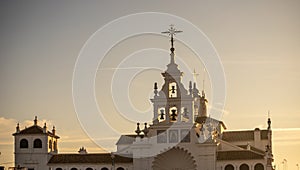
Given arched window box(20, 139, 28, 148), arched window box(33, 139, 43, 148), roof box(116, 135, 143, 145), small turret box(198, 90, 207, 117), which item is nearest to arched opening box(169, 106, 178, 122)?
roof box(116, 135, 143, 145)

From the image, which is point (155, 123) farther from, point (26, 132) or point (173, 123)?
point (26, 132)

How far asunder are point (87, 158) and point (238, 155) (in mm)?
15834

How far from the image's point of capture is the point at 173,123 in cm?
6994

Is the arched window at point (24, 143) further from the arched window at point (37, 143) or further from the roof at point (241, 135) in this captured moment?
the roof at point (241, 135)

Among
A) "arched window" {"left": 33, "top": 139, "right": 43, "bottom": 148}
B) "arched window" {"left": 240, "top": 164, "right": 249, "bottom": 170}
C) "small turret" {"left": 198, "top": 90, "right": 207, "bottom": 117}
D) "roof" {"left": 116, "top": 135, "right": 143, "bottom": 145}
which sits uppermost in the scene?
"small turret" {"left": 198, "top": 90, "right": 207, "bottom": 117}

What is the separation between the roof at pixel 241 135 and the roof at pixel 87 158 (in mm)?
16572

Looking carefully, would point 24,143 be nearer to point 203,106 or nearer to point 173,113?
point 173,113

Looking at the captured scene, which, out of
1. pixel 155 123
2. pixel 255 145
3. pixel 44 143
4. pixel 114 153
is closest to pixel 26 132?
pixel 44 143

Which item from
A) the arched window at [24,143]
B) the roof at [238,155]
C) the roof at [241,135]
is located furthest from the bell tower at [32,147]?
the roof at [241,135]

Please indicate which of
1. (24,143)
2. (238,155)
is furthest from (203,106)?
(24,143)

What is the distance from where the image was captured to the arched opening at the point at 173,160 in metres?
69.8

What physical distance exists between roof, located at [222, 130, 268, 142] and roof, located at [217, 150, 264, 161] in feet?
44.6

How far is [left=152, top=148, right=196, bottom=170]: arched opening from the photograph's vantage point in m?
69.8

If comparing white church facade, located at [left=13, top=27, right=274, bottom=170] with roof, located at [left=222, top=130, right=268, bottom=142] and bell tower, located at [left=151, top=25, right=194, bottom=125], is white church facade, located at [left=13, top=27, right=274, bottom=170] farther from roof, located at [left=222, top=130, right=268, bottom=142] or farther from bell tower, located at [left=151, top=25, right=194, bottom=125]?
roof, located at [left=222, top=130, right=268, bottom=142]
